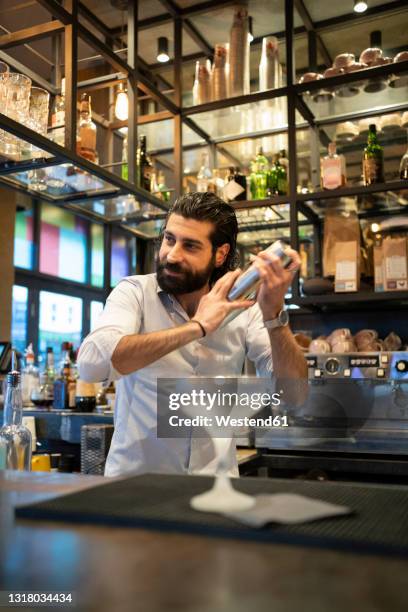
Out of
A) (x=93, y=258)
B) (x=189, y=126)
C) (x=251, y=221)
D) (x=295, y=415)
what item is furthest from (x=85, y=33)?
(x=93, y=258)

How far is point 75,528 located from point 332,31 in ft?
11.0

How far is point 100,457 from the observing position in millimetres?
1831

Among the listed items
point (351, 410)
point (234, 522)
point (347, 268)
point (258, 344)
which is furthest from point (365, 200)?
point (234, 522)

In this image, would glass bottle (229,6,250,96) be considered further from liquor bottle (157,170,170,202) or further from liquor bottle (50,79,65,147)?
liquor bottle (50,79,65,147)

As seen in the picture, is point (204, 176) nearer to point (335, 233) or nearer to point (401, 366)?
point (335, 233)

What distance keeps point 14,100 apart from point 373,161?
163 centimetres

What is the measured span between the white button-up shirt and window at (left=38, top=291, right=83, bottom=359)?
4872 millimetres

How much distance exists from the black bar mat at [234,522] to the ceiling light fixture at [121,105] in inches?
90.8

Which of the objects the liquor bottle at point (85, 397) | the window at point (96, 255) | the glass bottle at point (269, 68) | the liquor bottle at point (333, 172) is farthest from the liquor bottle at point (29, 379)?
the window at point (96, 255)

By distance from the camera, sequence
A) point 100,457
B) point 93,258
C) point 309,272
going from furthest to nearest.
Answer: point 93,258, point 309,272, point 100,457

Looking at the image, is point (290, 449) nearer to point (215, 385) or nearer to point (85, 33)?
point (215, 385)

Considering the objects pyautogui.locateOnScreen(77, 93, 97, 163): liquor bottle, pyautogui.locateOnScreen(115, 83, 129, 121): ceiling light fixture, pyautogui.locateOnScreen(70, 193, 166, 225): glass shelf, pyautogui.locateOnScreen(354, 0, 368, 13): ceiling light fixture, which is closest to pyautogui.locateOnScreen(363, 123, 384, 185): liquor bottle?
pyautogui.locateOnScreen(354, 0, 368, 13): ceiling light fixture

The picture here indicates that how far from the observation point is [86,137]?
2.41 metres

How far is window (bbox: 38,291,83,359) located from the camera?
252 inches
